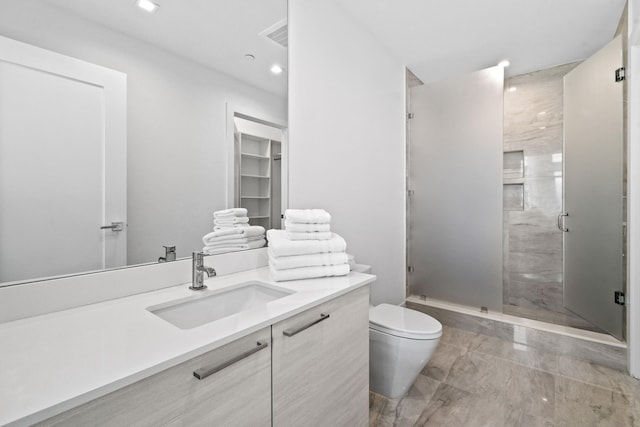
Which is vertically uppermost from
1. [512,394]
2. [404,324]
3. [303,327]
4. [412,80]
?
[412,80]

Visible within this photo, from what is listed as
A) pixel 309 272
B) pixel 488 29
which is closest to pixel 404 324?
pixel 309 272

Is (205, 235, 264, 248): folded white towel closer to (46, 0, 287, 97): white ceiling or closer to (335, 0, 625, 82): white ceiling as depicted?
(46, 0, 287, 97): white ceiling

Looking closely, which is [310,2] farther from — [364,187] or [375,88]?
[364,187]

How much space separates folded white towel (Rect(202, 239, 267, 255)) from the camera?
1.36m

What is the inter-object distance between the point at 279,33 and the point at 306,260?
126 cm

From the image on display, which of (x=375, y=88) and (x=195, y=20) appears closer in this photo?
(x=195, y=20)

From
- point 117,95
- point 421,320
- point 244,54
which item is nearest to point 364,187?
point 421,320

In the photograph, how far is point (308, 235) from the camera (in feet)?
4.59

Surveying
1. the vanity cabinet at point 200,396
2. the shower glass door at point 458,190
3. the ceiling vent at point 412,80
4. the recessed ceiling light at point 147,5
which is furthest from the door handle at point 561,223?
the recessed ceiling light at point 147,5

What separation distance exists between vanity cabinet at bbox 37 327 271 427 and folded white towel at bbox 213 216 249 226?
2.22 feet

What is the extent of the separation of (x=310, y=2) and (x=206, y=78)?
3.07 feet

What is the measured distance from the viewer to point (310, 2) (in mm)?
1822

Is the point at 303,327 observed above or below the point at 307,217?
below

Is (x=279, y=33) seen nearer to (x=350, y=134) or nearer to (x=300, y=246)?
(x=350, y=134)
